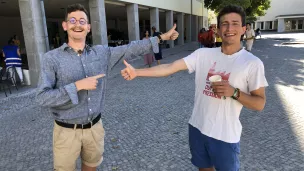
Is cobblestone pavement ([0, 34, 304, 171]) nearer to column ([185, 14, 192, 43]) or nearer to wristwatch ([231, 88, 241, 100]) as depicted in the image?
wristwatch ([231, 88, 241, 100])

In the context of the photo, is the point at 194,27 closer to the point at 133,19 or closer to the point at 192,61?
the point at 133,19

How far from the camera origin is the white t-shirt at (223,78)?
1.96 m

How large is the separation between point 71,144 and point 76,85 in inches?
23.4

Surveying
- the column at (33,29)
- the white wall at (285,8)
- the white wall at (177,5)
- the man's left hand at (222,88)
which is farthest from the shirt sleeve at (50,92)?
the white wall at (285,8)

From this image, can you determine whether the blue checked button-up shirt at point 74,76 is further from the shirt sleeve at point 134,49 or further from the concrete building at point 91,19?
the concrete building at point 91,19

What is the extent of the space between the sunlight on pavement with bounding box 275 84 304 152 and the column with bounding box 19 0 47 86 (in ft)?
24.4

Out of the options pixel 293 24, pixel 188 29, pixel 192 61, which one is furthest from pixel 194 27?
pixel 293 24

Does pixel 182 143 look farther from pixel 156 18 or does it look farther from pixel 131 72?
pixel 156 18

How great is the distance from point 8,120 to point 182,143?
3950 millimetres

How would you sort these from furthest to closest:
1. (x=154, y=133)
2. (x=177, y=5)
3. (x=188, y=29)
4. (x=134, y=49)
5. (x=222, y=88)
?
(x=188, y=29), (x=177, y=5), (x=154, y=133), (x=134, y=49), (x=222, y=88)

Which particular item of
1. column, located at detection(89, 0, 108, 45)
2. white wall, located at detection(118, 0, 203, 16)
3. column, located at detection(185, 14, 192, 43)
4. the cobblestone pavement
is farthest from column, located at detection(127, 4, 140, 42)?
column, located at detection(185, 14, 192, 43)

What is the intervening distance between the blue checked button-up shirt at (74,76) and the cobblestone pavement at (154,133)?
155cm

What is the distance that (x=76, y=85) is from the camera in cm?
191

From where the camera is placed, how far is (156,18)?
18.2 meters
